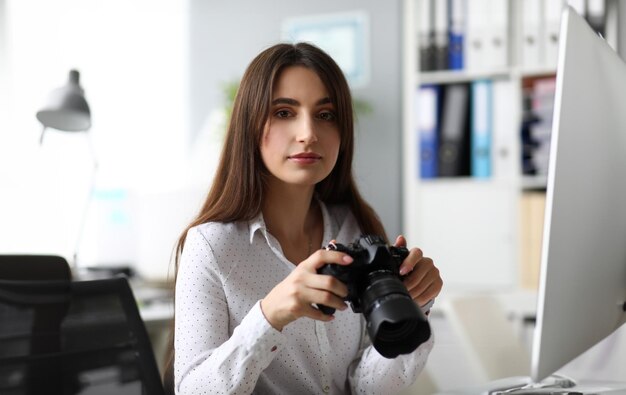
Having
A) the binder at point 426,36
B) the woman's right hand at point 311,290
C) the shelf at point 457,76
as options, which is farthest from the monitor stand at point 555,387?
the binder at point 426,36

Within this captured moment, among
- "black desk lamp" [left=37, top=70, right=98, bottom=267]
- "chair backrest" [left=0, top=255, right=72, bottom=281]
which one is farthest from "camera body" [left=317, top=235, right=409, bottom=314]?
"black desk lamp" [left=37, top=70, right=98, bottom=267]

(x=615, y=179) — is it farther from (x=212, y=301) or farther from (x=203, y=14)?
(x=203, y=14)

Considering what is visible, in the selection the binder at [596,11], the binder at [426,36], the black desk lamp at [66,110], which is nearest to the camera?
the black desk lamp at [66,110]

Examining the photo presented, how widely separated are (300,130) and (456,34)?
194cm

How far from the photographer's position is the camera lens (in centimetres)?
76

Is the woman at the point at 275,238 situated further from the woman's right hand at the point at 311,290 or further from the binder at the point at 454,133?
the binder at the point at 454,133

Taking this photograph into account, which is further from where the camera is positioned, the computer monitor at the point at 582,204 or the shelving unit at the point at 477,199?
the shelving unit at the point at 477,199

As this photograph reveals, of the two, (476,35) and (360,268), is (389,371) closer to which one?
(360,268)

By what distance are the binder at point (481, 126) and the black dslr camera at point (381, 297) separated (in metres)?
1.96

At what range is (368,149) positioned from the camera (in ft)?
10.3

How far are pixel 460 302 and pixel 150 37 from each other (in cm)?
232

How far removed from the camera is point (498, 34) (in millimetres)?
2760

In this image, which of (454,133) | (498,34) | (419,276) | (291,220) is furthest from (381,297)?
(498,34)

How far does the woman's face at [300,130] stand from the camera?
1.06 m
